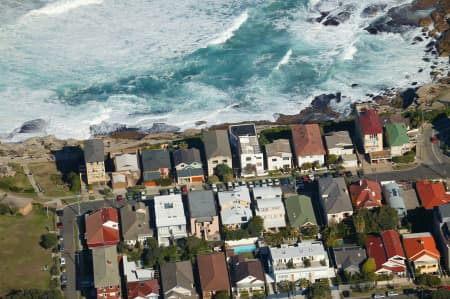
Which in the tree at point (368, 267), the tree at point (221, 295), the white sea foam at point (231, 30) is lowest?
the tree at point (221, 295)

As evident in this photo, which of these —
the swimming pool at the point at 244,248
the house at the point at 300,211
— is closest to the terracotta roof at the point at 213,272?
the swimming pool at the point at 244,248

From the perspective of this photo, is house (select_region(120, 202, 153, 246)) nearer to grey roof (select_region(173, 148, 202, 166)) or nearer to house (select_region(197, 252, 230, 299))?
house (select_region(197, 252, 230, 299))

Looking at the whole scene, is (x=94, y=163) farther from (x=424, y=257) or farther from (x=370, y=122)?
(x=424, y=257)

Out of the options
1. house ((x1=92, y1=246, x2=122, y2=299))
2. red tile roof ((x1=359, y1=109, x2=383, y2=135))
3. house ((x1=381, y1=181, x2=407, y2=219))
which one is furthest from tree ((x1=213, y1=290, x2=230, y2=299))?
red tile roof ((x1=359, y1=109, x2=383, y2=135))

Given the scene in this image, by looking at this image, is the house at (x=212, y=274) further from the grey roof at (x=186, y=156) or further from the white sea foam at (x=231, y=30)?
the white sea foam at (x=231, y=30)

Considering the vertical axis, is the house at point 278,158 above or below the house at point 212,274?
above

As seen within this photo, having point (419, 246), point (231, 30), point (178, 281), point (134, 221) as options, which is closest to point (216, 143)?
point (134, 221)

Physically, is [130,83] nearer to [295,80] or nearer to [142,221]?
[295,80]

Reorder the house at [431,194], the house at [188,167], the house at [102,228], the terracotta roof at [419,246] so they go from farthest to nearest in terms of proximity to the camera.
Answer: the house at [188,167]
the house at [431,194]
the house at [102,228]
the terracotta roof at [419,246]
